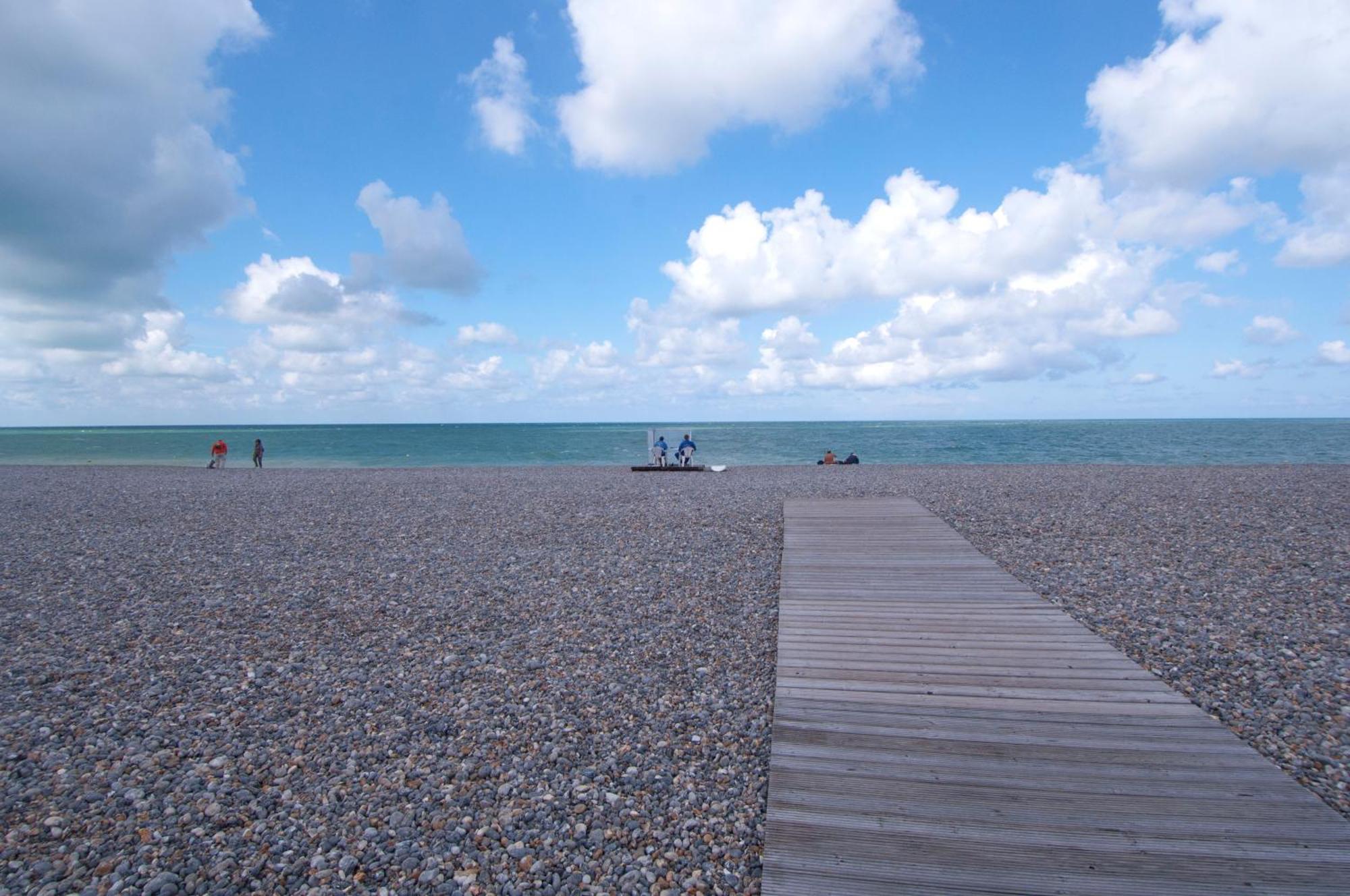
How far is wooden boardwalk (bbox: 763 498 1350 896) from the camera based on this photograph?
326cm

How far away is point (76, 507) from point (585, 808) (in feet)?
64.5

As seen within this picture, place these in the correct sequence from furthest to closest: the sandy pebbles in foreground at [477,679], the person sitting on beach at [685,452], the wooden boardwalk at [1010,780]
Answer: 1. the person sitting on beach at [685,452]
2. the sandy pebbles in foreground at [477,679]
3. the wooden boardwalk at [1010,780]

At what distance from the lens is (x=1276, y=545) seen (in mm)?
10242

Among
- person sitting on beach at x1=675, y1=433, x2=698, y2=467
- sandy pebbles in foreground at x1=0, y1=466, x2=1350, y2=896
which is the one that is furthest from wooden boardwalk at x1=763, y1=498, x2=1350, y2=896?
person sitting on beach at x1=675, y1=433, x2=698, y2=467

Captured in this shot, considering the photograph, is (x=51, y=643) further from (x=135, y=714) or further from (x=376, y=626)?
(x=376, y=626)

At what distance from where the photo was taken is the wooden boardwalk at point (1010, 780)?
3.26m

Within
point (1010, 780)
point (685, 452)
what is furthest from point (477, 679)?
point (685, 452)

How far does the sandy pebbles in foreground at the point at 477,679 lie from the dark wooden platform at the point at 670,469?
11.8 meters

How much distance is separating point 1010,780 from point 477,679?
4346 millimetres

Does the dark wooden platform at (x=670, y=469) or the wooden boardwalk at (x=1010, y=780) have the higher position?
the dark wooden platform at (x=670, y=469)

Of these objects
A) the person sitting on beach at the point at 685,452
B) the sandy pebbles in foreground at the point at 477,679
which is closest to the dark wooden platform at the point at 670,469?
the person sitting on beach at the point at 685,452

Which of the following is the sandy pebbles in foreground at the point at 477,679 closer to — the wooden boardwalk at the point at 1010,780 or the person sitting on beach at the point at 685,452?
the wooden boardwalk at the point at 1010,780

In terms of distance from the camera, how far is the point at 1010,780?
396 centimetres

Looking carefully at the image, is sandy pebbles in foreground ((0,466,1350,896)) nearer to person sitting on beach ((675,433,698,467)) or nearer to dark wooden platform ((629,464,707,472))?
dark wooden platform ((629,464,707,472))
